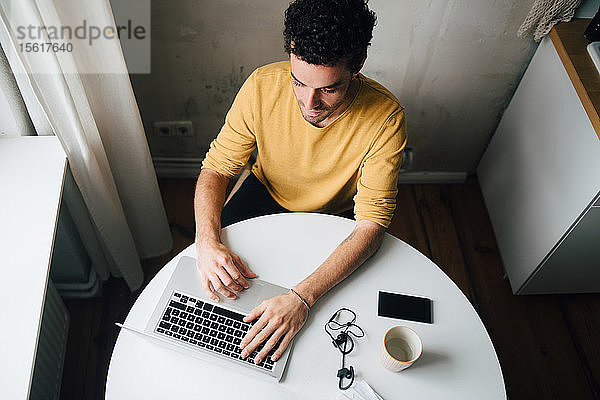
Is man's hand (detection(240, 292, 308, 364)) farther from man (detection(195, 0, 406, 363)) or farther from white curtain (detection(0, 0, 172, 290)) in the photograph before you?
white curtain (detection(0, 0, 172, 290))

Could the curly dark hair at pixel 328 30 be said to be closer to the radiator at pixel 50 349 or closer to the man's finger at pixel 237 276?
the man's finger at pixel 237 276

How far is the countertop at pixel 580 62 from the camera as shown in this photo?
59.2 inches

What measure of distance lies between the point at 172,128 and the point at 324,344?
1.21m

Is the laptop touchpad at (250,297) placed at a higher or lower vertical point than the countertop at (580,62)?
lower

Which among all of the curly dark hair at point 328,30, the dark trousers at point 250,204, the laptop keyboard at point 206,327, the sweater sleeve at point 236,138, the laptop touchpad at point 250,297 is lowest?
the dark trousers at point 250,204

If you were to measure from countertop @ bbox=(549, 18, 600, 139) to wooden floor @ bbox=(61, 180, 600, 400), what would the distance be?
2.69 feet

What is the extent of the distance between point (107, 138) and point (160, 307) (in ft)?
1.96

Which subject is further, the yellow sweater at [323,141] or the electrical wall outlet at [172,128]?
the electrical wall outlet at [172,128]

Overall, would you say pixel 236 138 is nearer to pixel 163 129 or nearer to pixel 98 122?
pixel 98 122

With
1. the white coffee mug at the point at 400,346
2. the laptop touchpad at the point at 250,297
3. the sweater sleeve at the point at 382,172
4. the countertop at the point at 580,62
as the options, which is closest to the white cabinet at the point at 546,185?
the countertop at the point at 580,62

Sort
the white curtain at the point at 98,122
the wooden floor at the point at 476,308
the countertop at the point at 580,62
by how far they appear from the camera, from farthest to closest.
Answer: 1. the wooden floor at the point at 476,308
2. the countertop at the point at 580,62
3. the white curtain at the point at 98,122

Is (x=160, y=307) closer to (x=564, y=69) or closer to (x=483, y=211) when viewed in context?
(x=564, y=69)

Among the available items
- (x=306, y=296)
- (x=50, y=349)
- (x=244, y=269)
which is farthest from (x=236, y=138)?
(x=50, y=349)

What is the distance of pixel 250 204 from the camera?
164cm
